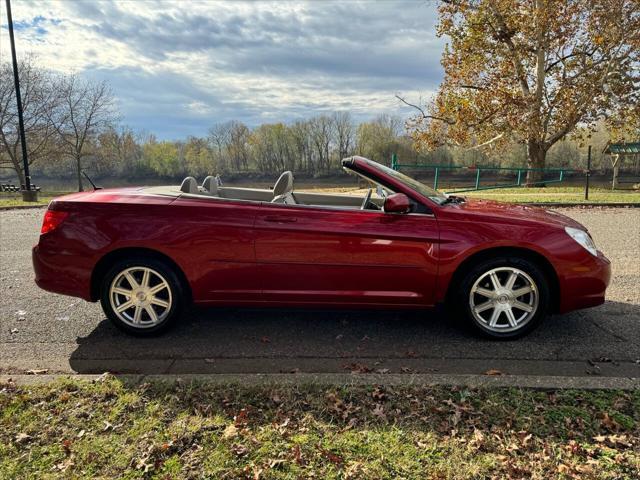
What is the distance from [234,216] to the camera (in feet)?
11.8

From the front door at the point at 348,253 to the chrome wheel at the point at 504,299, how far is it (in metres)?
0.41

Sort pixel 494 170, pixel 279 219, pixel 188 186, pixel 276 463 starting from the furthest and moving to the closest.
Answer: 1. pixel 494 170
2. pixel 188 186
3. pixel 279 219
4. pixel 276 463

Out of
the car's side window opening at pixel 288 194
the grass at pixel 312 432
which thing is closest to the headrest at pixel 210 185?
the car's side window opening at pixel 288 194

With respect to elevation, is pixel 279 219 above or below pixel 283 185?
below

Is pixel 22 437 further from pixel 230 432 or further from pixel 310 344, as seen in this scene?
pixel 310 344

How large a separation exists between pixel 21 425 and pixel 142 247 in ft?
5.07

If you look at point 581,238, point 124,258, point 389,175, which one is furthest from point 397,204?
point 124,258

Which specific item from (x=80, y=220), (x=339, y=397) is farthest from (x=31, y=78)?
(x=339, y=397)

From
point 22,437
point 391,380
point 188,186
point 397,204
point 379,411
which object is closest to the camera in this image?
point 22,437

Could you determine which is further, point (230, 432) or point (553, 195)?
point (553, 195)

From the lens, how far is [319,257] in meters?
3.54

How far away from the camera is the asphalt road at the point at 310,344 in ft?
10.6

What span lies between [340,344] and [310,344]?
25cm

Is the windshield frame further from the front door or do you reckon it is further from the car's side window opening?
the front door
